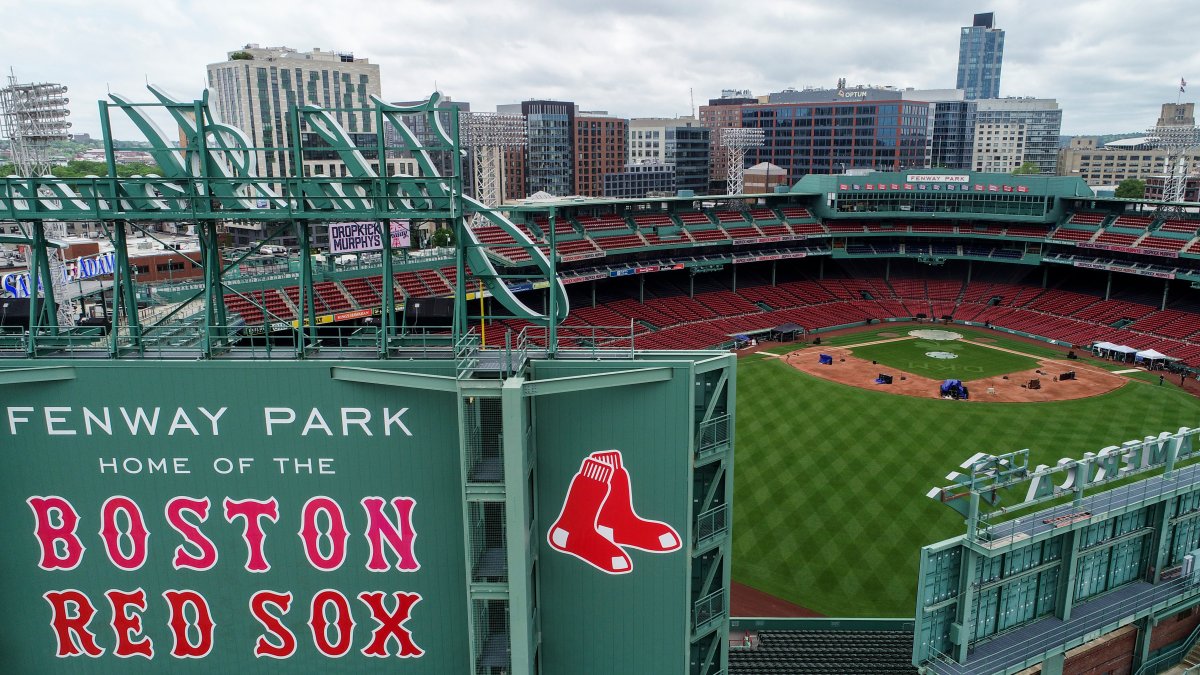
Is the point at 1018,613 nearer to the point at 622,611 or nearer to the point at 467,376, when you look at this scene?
the point at 622,611

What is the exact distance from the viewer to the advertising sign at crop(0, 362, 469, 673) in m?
17.1

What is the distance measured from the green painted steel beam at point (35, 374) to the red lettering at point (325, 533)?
18.9ft

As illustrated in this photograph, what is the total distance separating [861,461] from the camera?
45.6 metres

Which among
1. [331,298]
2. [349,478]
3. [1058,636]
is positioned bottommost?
[1058,636]

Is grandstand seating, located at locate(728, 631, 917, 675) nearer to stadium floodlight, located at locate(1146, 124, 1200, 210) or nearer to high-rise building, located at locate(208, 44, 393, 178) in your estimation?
stadium floodlight, located at locate(1146, 124, 1200, 210)

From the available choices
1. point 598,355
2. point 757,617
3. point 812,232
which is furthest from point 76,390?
point 812,232

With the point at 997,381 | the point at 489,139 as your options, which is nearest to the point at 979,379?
the point at 997,381

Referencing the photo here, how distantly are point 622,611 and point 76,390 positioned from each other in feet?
42.2

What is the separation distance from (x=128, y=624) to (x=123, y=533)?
216 centimetres

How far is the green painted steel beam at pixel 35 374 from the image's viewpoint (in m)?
16.5

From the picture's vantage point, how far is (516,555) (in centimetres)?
1598

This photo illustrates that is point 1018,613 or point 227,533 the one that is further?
point 1018,613

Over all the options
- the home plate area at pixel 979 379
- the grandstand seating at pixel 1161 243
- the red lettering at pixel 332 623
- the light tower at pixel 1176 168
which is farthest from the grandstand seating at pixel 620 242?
the red lettering at pixel 332 623

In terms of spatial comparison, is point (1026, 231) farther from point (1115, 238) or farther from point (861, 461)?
point (861, 461)
